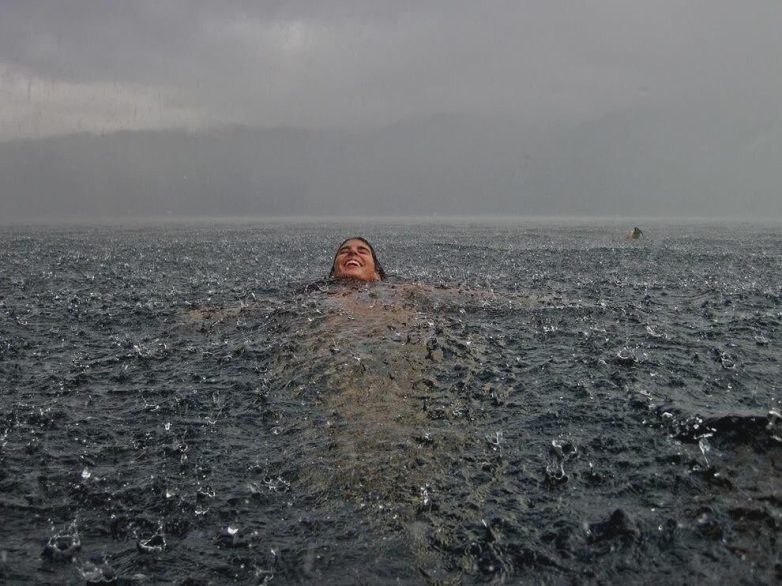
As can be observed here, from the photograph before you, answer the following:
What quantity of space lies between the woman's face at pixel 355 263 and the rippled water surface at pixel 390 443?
1483 millimetres

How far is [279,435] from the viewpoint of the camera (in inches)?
239

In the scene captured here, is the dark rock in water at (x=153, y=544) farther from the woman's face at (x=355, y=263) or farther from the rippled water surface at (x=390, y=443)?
the woman's face at (x=355, y=263)

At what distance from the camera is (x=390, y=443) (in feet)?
18.4

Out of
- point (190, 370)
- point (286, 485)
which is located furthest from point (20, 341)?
point (286, 485)

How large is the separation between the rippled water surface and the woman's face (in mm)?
1483

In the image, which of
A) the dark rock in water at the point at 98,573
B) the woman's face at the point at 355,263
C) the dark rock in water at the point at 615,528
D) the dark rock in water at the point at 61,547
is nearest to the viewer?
the dark rock in water at the point at 98,573

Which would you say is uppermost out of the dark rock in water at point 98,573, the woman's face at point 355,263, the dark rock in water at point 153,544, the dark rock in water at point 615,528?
the woman's face at point 355,263

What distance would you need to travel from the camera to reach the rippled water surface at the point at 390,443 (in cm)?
389

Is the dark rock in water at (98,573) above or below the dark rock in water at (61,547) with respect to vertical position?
below

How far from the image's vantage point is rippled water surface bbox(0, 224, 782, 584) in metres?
3.89

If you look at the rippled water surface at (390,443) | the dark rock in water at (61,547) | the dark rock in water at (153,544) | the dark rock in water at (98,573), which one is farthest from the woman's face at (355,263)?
the dark rock in water at (98,573)

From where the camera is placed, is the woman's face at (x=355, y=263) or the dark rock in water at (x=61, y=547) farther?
the woman's face at (x=355, y=263)

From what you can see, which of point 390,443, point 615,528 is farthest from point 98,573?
point 615,528

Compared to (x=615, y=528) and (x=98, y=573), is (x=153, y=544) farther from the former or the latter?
(x=615, y=528)
